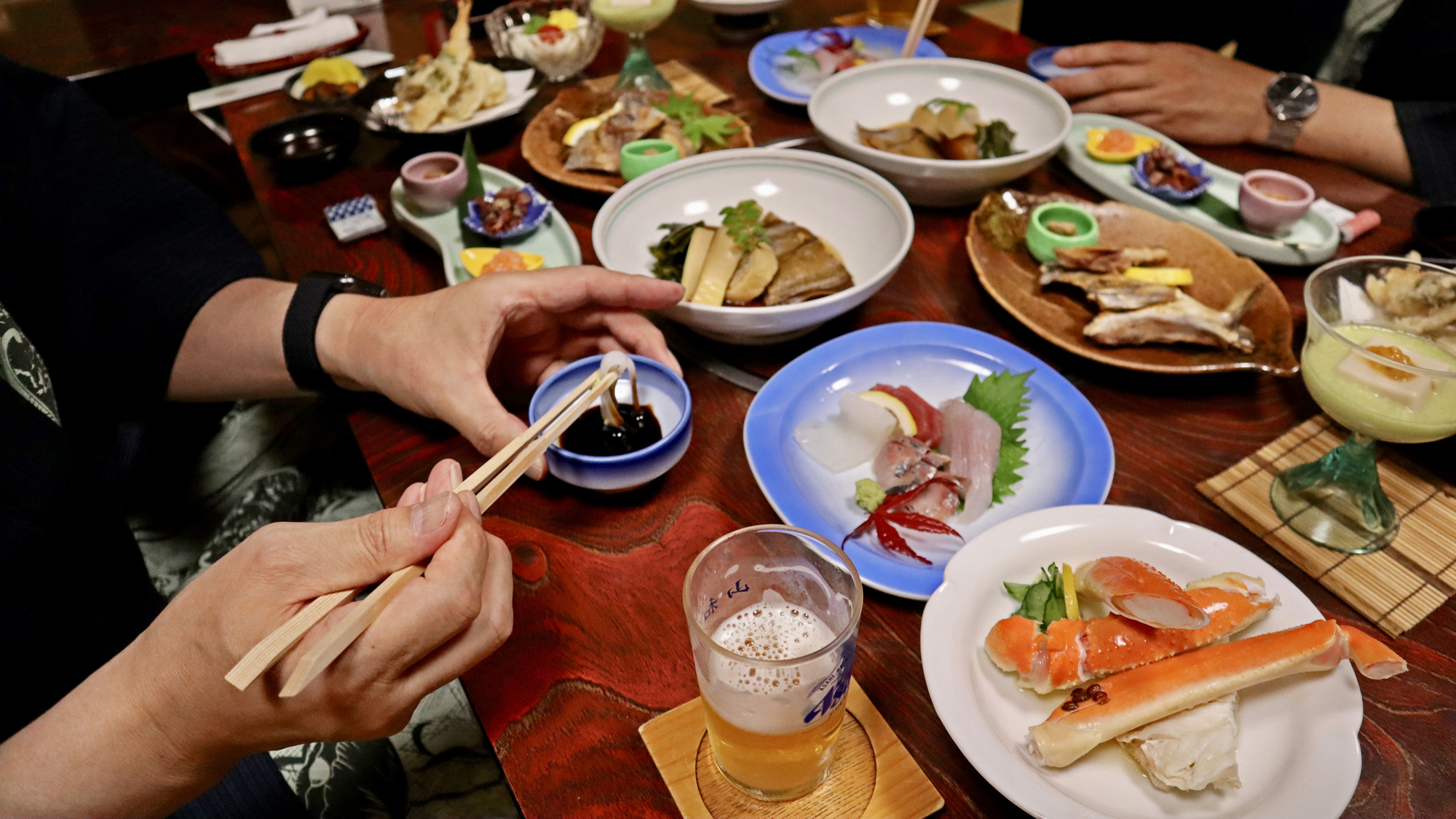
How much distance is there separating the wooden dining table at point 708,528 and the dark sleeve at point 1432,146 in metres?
0.16

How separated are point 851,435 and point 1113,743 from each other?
0.68m

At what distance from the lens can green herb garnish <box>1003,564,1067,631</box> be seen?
113cm

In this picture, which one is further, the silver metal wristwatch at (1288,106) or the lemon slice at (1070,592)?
the silver metal wristwatch at (1288,106)

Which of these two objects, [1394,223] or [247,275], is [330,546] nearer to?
[247,275]

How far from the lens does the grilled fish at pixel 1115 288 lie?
5.72ft

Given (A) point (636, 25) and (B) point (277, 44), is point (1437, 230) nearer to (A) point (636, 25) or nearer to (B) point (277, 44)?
(A) point (636, 25)

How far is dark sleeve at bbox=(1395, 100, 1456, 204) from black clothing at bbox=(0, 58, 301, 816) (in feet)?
10.5

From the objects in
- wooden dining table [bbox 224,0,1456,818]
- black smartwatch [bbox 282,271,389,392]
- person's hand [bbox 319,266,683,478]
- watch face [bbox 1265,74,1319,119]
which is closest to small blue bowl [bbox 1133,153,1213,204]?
wooden dining table [bbox 224,0,1456,818]

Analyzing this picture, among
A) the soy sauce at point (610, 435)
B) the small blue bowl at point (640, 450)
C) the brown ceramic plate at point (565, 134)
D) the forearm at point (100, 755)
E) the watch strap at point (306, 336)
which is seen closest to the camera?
the forearm at point (100, 755)

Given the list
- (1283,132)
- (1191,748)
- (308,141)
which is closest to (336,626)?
(1191,748)

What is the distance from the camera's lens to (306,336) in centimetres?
164

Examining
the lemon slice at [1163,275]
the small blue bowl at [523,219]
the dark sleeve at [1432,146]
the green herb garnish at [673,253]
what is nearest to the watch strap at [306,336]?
the small blue bowl at [523,219]

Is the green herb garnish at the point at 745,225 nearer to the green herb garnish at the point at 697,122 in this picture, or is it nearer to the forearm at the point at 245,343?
the green herb garnish at the point at 697,122

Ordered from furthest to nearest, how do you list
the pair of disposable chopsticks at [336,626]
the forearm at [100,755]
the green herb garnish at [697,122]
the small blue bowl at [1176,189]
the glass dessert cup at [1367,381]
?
1. the green herb garnish at [697,122]
2. the small blue bowl at [1176,189]
3. the glass dessert cup at [1367,381]
4. the forearm at [100,755]
5. the pair of disposable chopsticks at [336,626]
